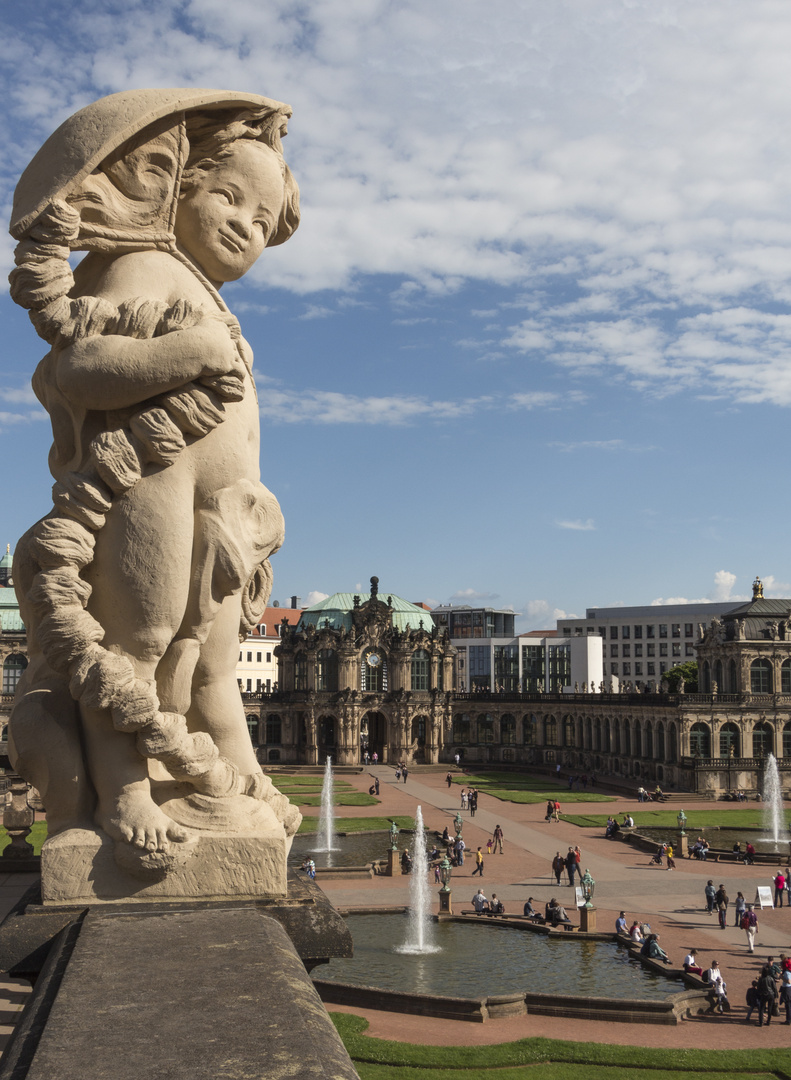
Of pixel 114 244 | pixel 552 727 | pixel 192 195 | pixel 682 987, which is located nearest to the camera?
pixel 114 244

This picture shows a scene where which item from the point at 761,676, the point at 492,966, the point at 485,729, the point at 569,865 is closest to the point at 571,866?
the point at 569,865

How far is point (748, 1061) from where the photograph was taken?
1989cm

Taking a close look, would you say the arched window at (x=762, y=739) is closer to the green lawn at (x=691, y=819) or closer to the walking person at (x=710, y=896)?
the green lawn at (x=691, y=819)

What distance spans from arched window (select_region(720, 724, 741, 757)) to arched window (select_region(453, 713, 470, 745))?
109 feet

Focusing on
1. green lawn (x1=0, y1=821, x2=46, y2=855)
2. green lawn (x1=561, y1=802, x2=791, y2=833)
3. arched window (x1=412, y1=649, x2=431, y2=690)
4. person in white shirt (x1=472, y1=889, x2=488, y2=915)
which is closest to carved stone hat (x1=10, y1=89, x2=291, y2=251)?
person in white shirt (x1=472, y1=889, x2=488, y2=915)

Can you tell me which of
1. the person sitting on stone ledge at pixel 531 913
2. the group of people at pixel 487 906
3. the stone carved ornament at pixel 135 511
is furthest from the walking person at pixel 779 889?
the stone carved ornament at pixel 135 511

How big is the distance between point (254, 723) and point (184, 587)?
309ft

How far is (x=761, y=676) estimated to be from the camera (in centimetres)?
7612

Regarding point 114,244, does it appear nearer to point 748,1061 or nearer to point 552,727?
point 748,1061

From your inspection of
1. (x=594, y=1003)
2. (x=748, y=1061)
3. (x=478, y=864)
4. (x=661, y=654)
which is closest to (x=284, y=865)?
(x=748, y=1061)

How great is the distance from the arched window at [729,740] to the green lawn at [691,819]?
13.1 m

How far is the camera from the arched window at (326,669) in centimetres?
9700

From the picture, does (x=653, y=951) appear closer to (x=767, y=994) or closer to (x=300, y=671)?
(x=767, y=994)

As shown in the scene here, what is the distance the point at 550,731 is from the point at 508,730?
5.09m
